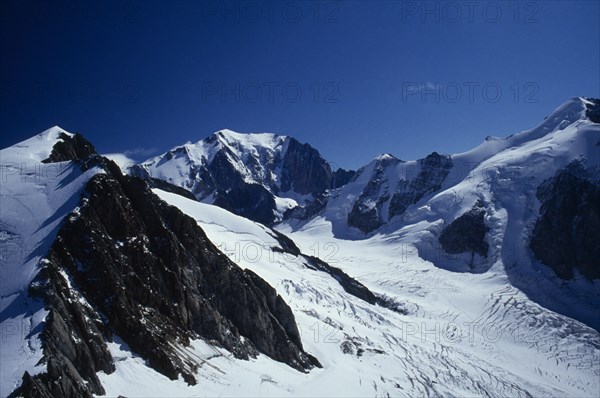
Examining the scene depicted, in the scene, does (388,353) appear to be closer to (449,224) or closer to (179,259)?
(179,259)

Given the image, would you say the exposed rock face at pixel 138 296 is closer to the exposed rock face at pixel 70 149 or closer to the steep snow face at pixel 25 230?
the steep snow face at pixel 25 230

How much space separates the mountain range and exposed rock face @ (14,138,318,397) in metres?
0.19

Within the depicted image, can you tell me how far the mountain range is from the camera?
41.8 metres

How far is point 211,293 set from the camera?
67.6m

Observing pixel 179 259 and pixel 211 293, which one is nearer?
pixel 179 259

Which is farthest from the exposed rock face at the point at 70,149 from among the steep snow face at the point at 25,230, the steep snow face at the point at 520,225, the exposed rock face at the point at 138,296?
the steep snow face at the point at 520,225

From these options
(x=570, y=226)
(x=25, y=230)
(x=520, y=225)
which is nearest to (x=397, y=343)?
(x=25, y=230)

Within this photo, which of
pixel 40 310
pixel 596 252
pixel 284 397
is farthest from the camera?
pixel 596 252

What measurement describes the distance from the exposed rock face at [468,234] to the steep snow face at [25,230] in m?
145

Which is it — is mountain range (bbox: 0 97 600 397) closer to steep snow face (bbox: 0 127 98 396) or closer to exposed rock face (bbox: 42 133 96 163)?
steep snow face (bbox: 0 127 98 396)

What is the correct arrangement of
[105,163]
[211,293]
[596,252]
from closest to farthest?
1. [105,163]
2. [211,293]
3. [596,252]

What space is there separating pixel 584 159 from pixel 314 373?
148722 mm

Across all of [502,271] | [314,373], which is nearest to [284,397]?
[314,373]

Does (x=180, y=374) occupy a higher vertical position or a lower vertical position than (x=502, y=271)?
higher
